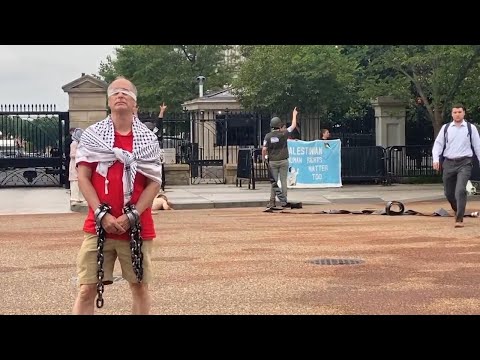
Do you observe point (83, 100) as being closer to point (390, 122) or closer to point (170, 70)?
point (390, 122)

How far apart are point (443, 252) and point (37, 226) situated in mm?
7520

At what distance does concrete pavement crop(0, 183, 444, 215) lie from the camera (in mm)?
20203

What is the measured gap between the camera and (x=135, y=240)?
595 cm

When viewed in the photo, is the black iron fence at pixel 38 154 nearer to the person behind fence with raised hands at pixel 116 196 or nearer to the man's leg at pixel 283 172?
the man's leg at pixel 283 172

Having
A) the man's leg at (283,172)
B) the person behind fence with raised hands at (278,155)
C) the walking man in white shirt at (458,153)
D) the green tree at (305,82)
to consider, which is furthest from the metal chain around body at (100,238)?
the green tree at (305,82)

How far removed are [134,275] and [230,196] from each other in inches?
633

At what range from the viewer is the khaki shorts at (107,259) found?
596 centimetres

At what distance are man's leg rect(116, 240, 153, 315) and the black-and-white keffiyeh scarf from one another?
320 millimetres

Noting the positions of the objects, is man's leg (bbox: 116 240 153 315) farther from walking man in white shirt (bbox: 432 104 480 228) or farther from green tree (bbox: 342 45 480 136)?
green tree (bbox: 342 45 480 136)

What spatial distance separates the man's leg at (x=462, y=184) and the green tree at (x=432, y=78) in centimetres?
1188
